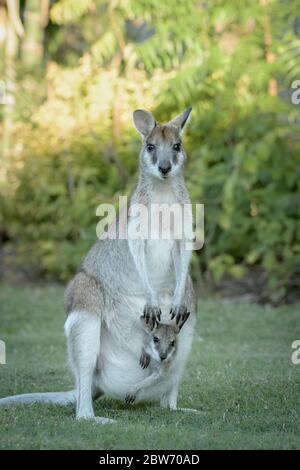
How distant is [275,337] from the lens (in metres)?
7.44

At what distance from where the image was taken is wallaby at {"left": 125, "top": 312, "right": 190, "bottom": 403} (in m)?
4.84

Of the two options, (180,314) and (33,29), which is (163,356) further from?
(33,29)

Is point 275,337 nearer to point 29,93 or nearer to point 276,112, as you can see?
point 276,112

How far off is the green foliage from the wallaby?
4093mm

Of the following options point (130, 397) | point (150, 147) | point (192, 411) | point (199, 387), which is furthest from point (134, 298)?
point (199, 387)

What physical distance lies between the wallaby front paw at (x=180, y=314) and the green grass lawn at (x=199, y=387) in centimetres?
49

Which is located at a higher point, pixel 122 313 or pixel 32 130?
pixel 32 130

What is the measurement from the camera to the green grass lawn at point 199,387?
4.13 m

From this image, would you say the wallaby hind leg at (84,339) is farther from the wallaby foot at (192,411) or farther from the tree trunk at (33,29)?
the tree trunk at (33,29)

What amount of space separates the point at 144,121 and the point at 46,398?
1668 millimetres

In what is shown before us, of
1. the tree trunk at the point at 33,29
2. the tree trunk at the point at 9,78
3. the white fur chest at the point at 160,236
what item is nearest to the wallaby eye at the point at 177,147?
the white fur chest at the point at 160,236

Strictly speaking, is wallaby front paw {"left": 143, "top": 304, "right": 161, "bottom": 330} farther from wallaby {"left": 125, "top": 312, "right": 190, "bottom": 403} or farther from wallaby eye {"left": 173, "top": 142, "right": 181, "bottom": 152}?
wallaby eye {"left": 173, "top": 142, "right": 181, "bottom": 152}

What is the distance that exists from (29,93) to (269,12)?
3606 millimetres
